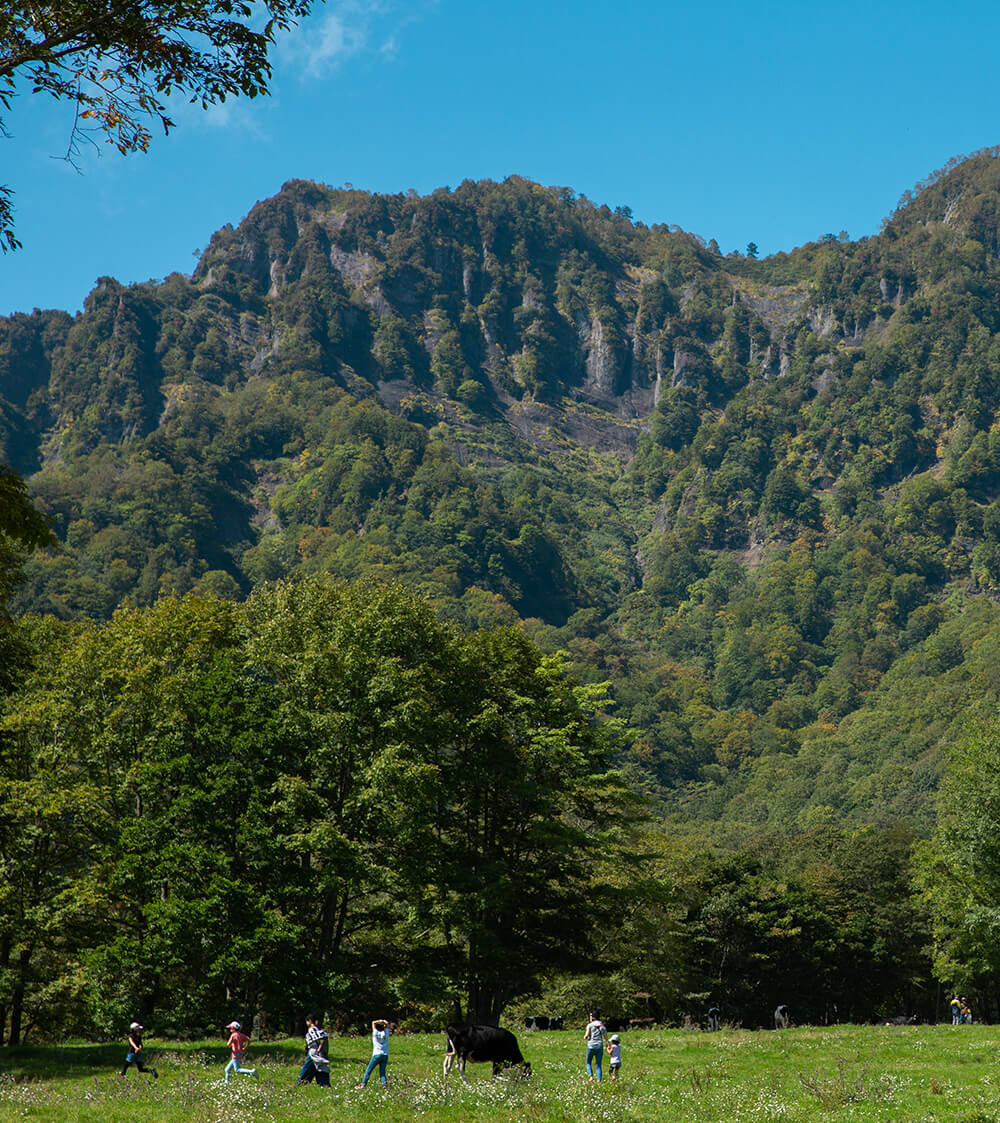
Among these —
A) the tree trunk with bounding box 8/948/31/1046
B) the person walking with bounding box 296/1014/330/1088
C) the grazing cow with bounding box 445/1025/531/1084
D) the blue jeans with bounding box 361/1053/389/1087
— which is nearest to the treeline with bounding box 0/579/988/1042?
the tree trunk with bounding box 8/948/31/1046

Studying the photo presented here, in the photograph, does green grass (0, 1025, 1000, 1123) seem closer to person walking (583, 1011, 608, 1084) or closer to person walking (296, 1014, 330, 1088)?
person walking (296, 1014, 330, 1088)

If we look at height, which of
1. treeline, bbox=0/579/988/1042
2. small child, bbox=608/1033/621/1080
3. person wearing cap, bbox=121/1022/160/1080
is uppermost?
treeline, bbox=0/579/988/1042

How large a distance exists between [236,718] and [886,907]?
6231 cm

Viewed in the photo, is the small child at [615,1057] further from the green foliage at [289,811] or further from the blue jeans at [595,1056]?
the green foliage at [289,811]

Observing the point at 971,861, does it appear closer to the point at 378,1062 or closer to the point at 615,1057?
the point at 615,1057

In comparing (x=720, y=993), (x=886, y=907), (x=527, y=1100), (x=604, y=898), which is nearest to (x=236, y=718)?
(x=604, y=898)

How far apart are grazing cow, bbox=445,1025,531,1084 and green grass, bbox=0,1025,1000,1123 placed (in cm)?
62

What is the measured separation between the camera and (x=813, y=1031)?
37.6m

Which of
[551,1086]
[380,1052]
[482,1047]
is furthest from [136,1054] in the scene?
[551,1086]

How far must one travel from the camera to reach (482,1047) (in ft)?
80.8

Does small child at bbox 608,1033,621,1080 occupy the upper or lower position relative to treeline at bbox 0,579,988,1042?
lower

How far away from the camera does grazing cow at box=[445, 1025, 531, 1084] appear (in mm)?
24516

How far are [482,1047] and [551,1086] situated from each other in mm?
1734

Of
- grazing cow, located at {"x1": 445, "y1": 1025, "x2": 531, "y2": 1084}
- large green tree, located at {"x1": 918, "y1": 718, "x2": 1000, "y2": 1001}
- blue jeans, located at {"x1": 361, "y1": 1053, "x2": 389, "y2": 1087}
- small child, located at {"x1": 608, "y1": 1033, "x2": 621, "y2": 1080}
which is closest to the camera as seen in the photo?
blue jeans, located at {"x1": 361, "y1": 1053, "x2": 389, "y2": 1087}
